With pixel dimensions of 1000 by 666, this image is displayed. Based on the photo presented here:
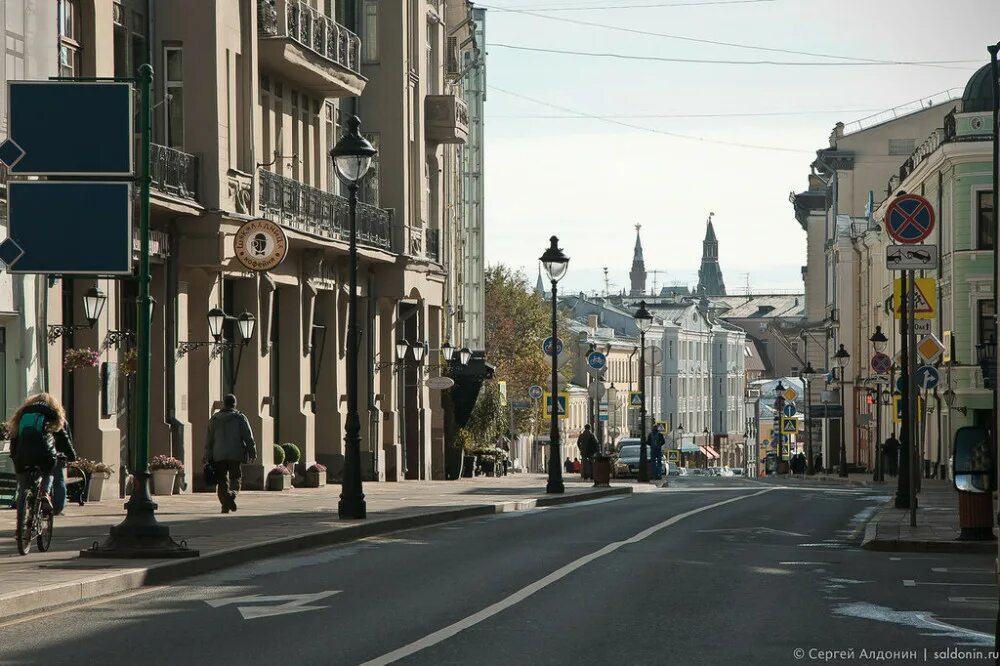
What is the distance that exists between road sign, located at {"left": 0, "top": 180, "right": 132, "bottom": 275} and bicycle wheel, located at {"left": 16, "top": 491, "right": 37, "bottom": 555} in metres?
2.41

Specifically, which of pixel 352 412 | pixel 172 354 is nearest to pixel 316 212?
pixel 172 354

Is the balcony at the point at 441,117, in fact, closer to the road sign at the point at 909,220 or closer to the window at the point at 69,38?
the window at the point at 69,38

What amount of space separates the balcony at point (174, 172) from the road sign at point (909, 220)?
1288 cm

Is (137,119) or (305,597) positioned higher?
(137,119)

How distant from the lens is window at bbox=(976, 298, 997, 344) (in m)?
61.0

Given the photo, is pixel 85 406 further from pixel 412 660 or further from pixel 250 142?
pixel 412 660

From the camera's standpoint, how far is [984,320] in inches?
2411

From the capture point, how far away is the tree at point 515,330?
335 feet

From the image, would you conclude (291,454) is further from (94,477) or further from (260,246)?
(94,477)

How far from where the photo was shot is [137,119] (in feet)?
108

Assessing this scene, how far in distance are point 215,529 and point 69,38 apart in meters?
10.8

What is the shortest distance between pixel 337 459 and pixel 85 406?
1439cm

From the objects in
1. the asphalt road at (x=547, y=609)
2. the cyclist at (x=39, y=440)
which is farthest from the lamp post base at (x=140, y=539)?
the cyclist at (x=39, y=440)

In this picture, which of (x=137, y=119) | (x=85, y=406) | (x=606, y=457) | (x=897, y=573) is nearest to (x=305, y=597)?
(x=897, y=573)
